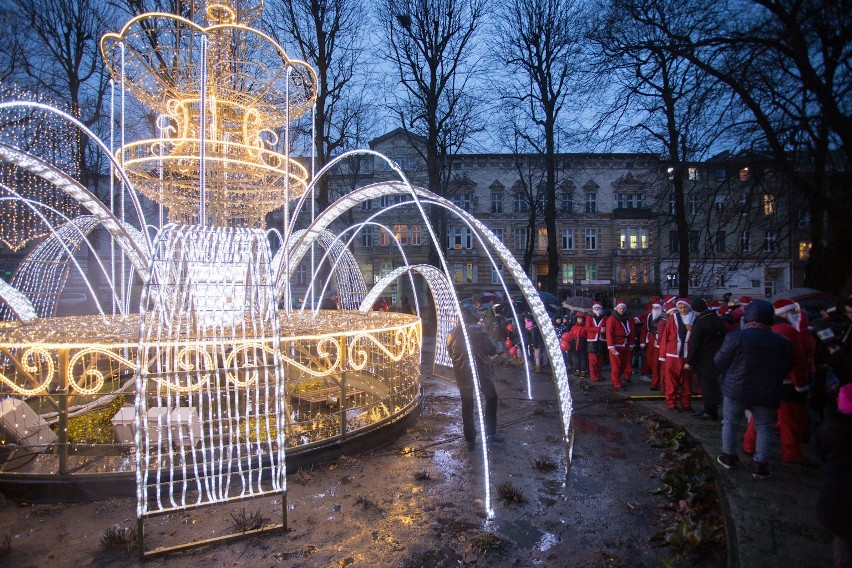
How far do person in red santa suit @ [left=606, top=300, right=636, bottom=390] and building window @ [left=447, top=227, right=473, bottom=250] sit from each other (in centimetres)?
3199

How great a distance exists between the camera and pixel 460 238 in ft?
139

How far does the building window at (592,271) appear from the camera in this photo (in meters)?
41.8

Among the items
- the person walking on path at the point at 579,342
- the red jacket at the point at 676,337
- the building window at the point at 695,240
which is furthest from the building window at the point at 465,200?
the red jacket at the point at 676,337

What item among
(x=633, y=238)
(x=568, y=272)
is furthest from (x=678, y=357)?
(x=633, y=238)

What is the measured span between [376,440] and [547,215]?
1636cm

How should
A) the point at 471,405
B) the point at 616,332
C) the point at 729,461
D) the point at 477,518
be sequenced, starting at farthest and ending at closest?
the point at 616,332, the point at 471,405, the point at 729,461, the point at 477,518

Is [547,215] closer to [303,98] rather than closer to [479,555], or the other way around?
[303,98]

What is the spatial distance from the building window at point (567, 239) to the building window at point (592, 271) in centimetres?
215

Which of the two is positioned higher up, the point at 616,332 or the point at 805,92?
the point at 805,92

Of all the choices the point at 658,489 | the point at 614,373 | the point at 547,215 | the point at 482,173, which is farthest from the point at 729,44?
the point at 482,173

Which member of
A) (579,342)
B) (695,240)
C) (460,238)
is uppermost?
(460,238)

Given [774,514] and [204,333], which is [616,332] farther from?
[204,333]

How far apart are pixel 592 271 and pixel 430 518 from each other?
40.0 meters

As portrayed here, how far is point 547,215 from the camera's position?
20953mm
